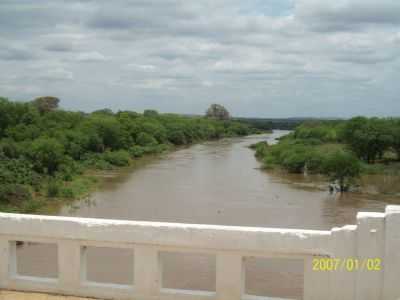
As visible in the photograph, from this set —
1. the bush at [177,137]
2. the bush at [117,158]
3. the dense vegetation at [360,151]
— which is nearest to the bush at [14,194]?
the dense vegetation at [360,151]

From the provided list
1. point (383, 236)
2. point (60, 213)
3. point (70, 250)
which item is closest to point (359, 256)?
point (383, 236)

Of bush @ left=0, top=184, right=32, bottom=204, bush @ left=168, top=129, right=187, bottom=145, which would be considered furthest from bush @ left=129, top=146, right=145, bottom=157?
bush @ left=0, top=184, right=32, bottom=204

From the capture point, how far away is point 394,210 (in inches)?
199

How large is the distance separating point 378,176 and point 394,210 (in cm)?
3549

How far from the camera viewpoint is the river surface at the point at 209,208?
47.5 feet

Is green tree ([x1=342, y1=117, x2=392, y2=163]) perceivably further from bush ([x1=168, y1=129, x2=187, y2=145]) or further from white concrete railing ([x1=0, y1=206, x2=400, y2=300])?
white concrete railing ([x1=0, y1=206, x2=400, y2=300])

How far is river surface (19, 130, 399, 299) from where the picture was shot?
1448cm

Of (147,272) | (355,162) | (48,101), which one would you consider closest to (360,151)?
(355,162)

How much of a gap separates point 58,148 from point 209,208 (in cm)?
1558

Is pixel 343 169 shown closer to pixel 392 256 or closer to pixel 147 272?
pixel 392 256

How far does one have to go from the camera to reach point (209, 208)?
25922 millimetres

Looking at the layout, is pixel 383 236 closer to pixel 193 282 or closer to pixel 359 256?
pixel 359 256
